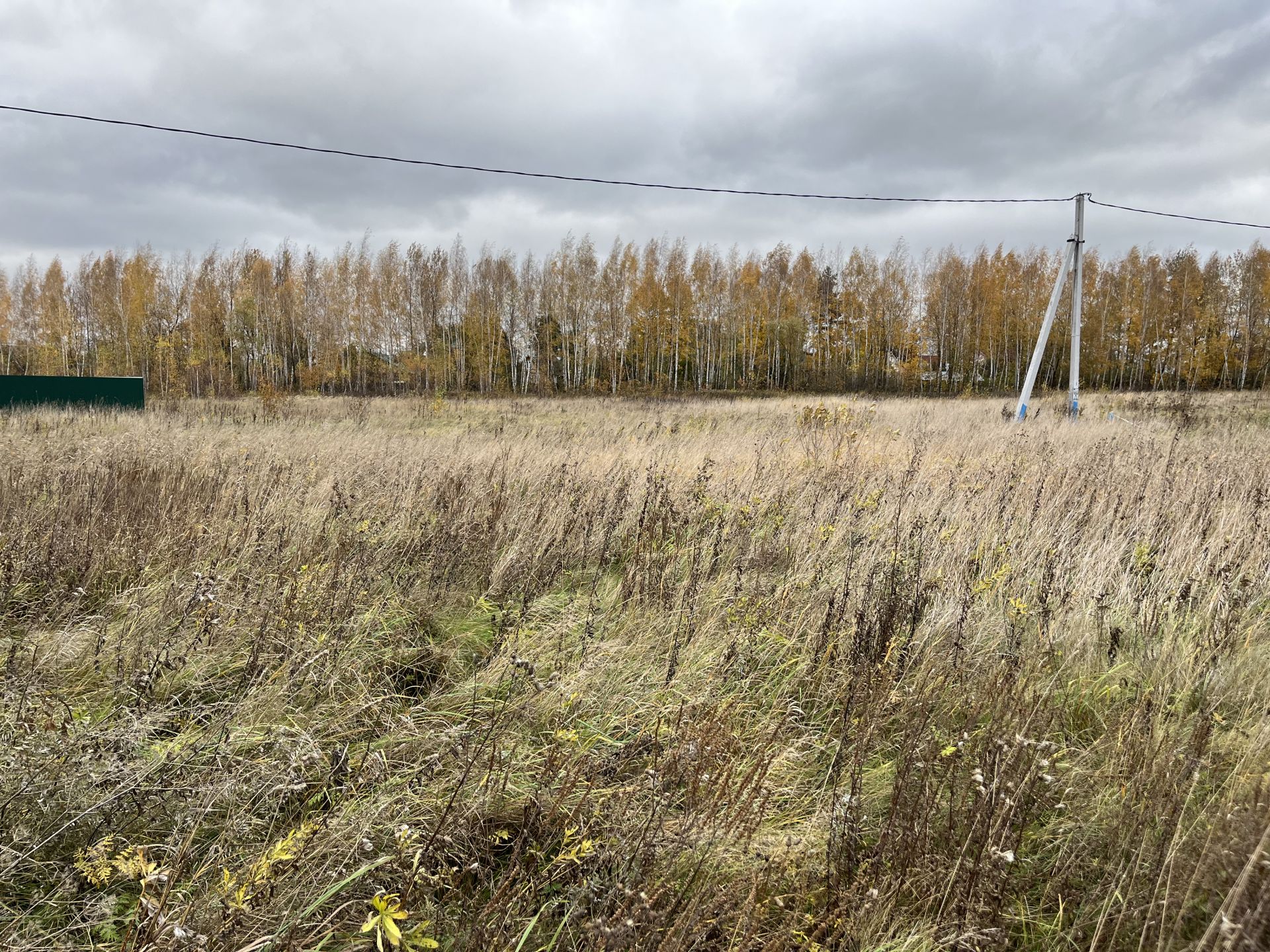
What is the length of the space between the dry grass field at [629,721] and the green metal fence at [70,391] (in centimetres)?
1202

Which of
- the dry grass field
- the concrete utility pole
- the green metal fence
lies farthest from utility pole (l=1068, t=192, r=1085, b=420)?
the green metal fence

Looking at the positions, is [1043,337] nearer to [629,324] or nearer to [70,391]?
[70,391]

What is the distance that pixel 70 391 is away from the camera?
45.9 ft

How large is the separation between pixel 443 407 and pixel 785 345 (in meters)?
31.8

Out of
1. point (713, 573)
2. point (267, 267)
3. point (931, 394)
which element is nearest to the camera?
point (713, 573)

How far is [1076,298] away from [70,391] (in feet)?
72.5

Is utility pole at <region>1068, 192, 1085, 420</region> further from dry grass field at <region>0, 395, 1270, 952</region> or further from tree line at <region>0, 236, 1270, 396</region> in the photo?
tree line at <region>0, 236, 1270, 396</region>

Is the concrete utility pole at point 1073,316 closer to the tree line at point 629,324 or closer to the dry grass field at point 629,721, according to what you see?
the dry grass field at point 629,721

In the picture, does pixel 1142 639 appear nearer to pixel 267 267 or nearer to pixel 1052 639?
pixel 1052 639

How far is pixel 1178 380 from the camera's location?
4084 centimetres

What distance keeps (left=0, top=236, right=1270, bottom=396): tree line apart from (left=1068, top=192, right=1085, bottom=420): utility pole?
28933 millimetres

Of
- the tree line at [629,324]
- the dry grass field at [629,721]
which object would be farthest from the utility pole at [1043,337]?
the tree line at [629,324]

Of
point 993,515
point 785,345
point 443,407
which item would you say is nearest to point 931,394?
point 785,345

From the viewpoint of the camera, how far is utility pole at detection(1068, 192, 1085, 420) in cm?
1224
